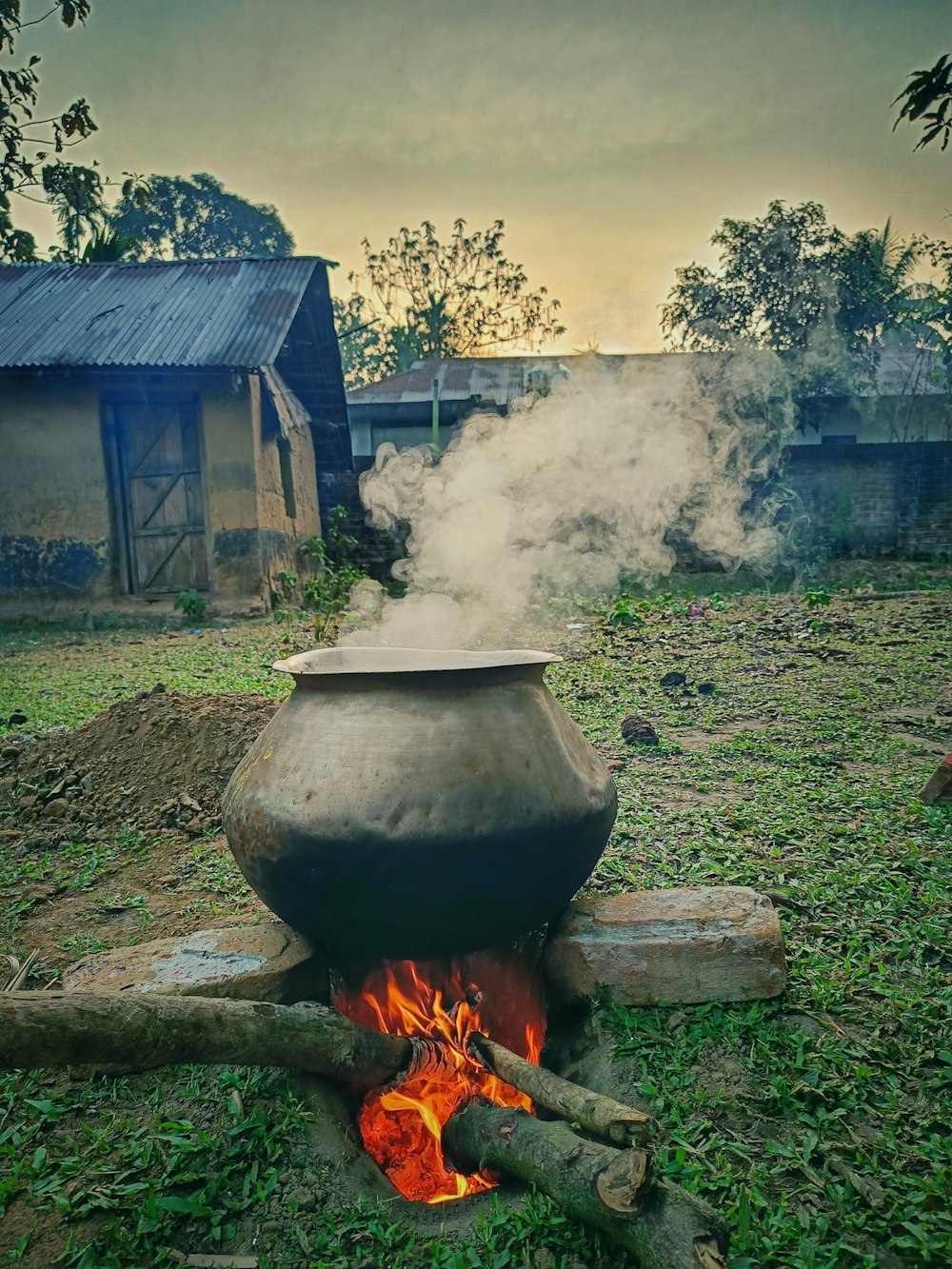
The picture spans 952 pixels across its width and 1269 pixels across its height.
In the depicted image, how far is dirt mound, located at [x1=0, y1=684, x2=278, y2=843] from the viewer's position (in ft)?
12.9

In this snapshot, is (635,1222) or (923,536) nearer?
(635,1222)

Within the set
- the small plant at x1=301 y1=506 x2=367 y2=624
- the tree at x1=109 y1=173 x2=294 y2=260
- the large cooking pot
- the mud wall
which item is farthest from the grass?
the tree at x1=109 y1=173 x2=294 y2=260

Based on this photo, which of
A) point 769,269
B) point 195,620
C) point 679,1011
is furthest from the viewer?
point 769,269

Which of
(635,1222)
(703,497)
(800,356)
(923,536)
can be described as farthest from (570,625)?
(800,356)

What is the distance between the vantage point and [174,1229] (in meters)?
1.70

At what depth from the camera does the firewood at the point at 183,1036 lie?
1.52 m

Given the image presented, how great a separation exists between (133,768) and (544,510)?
3528 millimetres

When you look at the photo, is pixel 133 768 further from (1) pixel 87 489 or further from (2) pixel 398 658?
(1) pixel 87 489

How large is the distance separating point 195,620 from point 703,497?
7396 millimetres

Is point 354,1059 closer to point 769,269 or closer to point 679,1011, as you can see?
point 679,1011

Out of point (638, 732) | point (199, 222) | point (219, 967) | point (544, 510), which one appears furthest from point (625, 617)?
point (199, 222)

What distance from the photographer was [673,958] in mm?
2324

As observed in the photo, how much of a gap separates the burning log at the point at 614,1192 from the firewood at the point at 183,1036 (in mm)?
393

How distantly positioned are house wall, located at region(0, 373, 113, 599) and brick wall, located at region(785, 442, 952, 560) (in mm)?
11437
